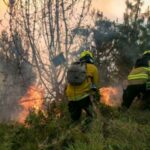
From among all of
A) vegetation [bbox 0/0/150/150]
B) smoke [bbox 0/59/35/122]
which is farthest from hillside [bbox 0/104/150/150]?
smoke [bbox 0/59/35/122]

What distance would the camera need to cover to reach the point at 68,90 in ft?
36.4

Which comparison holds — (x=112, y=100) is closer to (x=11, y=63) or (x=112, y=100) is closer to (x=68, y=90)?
(x=68, y=90)

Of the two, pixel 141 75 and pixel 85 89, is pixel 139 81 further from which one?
pixel 85 89

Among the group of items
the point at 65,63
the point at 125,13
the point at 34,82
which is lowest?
the point at 34,82

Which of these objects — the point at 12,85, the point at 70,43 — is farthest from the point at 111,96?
the point at 12,85

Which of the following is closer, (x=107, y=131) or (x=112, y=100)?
(x=107, y=131)

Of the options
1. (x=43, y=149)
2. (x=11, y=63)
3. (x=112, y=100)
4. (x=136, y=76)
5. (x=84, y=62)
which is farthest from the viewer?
(x=11, y=63)

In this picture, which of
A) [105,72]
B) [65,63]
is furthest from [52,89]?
[105,72]

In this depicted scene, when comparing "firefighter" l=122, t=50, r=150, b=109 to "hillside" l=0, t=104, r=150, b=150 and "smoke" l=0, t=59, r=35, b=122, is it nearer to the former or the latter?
"hillside" l=0, t=104, r=150, b=150

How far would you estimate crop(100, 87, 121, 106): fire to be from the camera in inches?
596

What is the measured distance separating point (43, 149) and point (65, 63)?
844cm

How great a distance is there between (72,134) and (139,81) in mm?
3375

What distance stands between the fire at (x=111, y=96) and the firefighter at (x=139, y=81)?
214 cm

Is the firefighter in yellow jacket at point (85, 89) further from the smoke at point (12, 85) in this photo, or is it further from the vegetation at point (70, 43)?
the smoke at point (12, 85)
